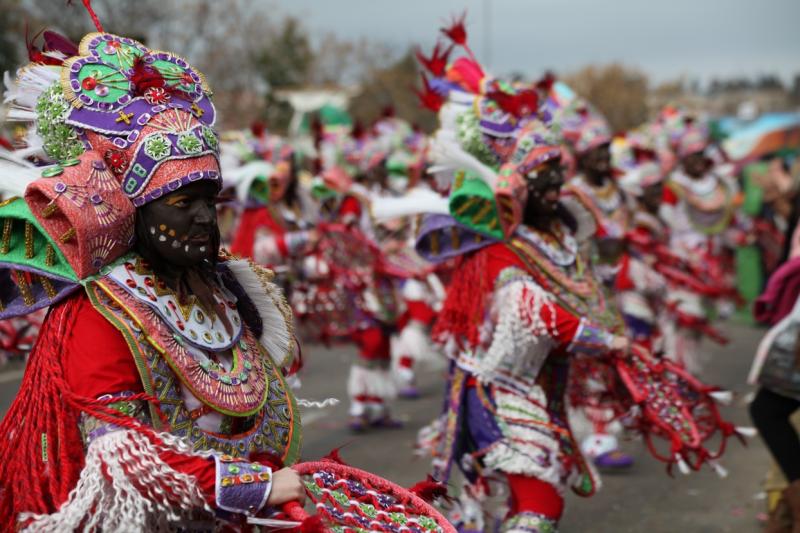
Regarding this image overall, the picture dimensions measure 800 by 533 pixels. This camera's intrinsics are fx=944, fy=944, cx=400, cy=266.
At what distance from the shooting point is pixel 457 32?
478 cm

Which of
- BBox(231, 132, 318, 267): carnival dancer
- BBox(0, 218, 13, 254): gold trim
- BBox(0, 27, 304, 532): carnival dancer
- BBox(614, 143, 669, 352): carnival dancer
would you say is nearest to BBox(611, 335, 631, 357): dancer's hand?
BBox(0, 27, 304, 532): carnival dancer

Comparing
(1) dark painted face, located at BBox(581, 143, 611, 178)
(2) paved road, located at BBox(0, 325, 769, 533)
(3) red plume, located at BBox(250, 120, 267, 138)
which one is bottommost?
(2) paved road, located at BBox(0, 325, 769, 533)

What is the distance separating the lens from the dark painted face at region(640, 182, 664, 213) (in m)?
8.44

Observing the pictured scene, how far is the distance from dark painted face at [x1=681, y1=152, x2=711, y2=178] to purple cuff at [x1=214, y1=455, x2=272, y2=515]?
9520 millimetres

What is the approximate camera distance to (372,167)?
34.6 feet

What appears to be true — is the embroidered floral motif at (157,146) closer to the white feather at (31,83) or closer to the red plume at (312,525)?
the white feather at (31,83)

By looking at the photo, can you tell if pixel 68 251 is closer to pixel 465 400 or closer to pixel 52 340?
pixel 52 340

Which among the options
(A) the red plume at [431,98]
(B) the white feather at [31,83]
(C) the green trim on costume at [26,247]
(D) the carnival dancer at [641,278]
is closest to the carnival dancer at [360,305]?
(D) the carnival dancer at [641,278]

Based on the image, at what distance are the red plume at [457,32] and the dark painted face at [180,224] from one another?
249 centimetres

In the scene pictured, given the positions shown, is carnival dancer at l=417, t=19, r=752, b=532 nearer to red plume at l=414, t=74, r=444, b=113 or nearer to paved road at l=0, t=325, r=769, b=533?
red plume at l=414, t=74, r=444, b=113

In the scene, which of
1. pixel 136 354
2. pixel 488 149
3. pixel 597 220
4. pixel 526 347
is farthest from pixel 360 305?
pixel 136 354

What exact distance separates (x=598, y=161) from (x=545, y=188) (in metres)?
3.73

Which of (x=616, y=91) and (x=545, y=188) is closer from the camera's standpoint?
(x=545, y=188)

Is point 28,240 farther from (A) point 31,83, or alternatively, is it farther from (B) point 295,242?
(B) point 295,242
